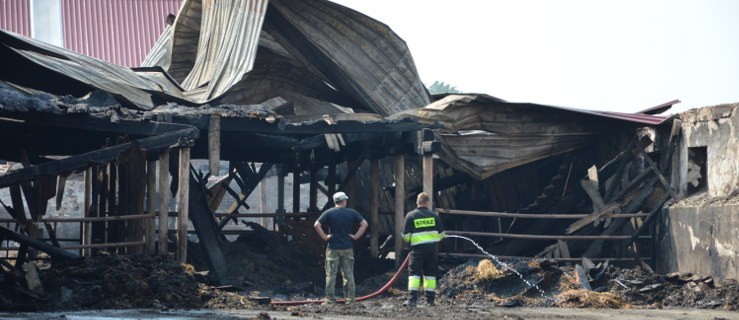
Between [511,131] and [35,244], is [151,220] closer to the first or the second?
[35,244]

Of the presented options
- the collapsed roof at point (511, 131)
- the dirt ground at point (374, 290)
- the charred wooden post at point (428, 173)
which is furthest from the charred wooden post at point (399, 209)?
the collapsed roof at point (511, 131)

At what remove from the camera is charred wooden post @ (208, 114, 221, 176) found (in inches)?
640

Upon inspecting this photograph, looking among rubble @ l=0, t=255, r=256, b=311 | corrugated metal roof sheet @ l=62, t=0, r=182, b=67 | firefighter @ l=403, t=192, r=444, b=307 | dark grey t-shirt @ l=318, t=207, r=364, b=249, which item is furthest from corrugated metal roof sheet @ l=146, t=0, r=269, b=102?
corrugated metal roof sheet @ l=62, t=0, r=182, b=67

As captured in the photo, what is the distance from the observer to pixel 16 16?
126 ft

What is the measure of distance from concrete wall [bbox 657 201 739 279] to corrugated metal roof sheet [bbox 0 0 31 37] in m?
26.7

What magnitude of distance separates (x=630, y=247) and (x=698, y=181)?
2157 millimetres

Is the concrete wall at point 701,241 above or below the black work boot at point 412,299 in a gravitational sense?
above

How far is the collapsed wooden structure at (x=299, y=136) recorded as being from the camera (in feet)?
51.6

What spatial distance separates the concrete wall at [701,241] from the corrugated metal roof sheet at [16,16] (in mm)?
26678

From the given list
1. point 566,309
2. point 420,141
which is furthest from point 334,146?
point 566,309

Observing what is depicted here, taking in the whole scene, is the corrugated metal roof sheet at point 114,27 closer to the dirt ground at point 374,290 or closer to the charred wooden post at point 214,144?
the dirt ground at point 374,290

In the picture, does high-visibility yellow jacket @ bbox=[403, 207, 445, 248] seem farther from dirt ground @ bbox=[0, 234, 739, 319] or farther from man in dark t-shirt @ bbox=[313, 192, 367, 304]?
dirt ground @ bbox=[0, 234, 739, 319]

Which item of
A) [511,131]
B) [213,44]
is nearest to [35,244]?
[213,44]

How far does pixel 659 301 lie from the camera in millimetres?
15555
